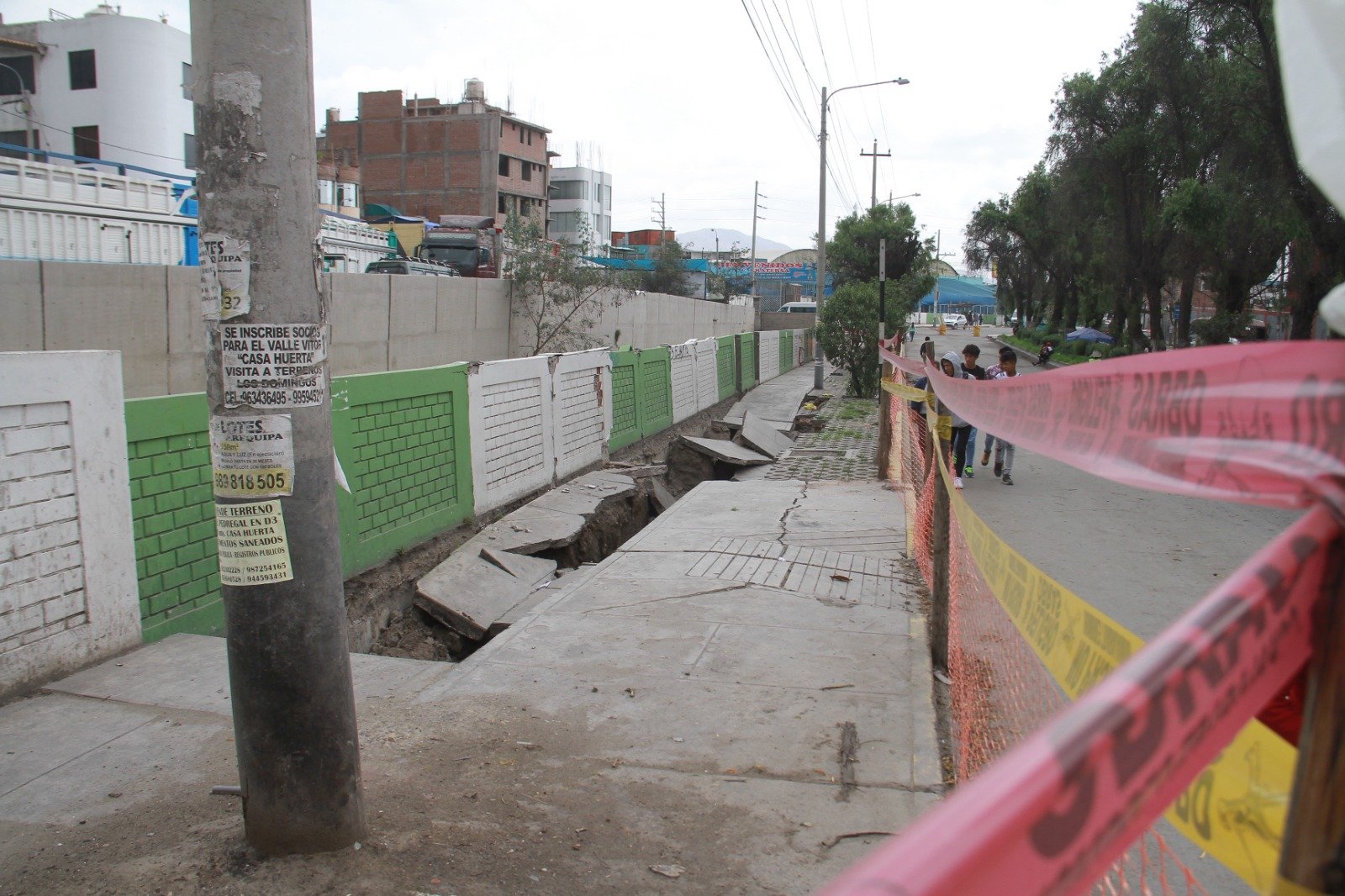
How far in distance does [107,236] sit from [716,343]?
12378 millimetres

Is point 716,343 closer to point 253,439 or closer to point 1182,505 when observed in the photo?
point 1182,505

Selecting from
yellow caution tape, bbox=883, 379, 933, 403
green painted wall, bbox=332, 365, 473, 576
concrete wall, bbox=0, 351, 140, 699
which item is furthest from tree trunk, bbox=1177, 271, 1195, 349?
concrete wall, bbox=0, 351, 140, 699

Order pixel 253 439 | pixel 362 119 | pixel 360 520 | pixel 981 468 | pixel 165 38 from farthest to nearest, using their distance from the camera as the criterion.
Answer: pixel 362 119, pixel 165 38, pixel 981 468, pixel 360 520, pixel 253 439

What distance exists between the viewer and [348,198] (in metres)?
49.6

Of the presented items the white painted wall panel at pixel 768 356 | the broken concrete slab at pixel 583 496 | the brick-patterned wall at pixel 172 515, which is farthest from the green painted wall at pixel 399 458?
the white painted wall panel at pixel 768 356

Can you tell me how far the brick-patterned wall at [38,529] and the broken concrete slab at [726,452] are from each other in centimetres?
1006

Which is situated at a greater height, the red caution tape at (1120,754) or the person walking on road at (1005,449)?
the red caution tape at (1120,754)

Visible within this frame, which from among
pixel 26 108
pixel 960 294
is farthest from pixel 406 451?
pixel 960 294

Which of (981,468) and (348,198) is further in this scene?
(348,198)

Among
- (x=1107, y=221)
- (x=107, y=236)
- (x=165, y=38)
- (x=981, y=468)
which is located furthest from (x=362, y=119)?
(x=981, y=468)

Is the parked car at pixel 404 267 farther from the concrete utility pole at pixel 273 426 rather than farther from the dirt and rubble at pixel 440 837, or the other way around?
the concrete utility pole at pixel 273 426

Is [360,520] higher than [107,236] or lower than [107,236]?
lower

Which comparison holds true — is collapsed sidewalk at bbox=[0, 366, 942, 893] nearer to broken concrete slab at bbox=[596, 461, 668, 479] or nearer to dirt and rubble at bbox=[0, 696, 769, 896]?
dirt and rubble at bbox=[0, 696, 769, 896]

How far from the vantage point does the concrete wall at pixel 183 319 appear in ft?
32.8
